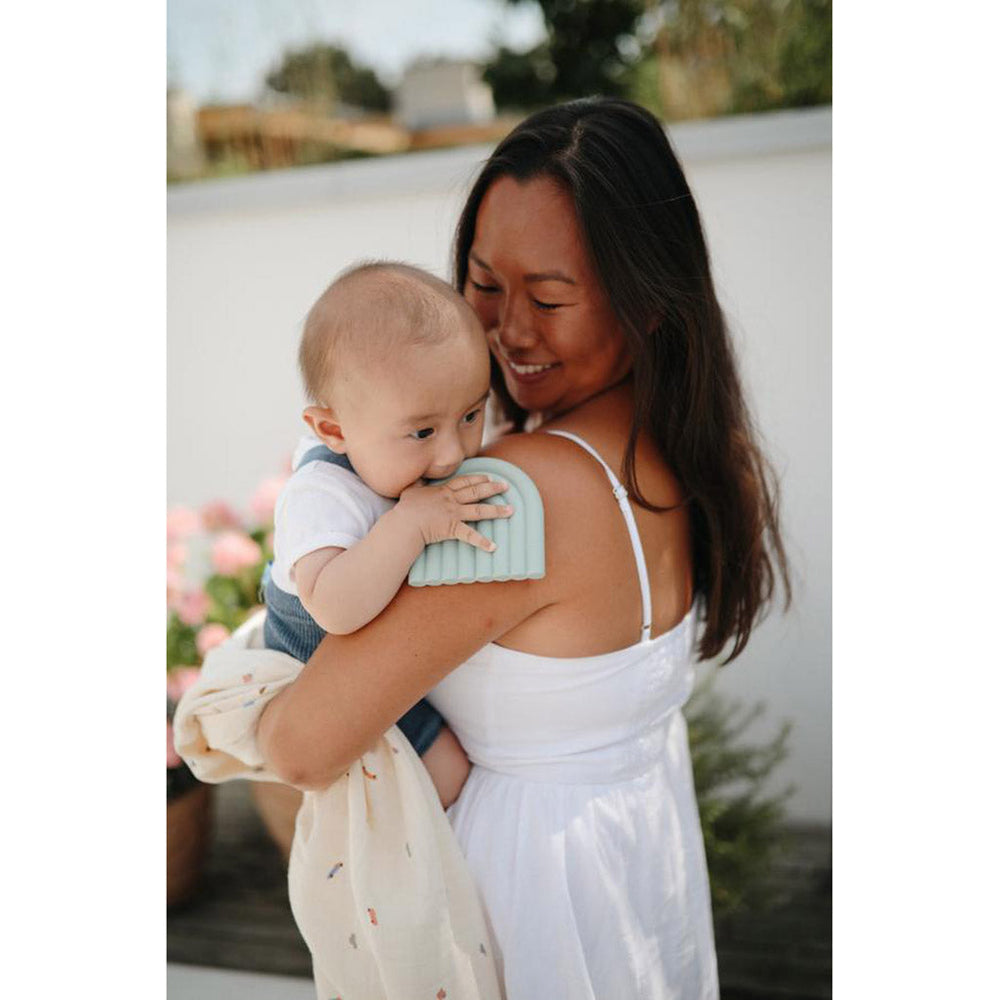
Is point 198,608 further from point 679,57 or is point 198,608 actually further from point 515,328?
point 679,57

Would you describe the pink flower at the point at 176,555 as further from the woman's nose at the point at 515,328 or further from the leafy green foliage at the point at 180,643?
the woman's nose at the point at 515,328

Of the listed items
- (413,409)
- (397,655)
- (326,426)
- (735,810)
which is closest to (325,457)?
(326,426)

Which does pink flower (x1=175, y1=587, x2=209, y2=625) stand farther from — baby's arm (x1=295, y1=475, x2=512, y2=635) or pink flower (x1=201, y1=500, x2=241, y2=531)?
baby's arm (x1=295, y1=475, x2=512, y2=635)

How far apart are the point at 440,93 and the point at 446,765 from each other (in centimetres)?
340

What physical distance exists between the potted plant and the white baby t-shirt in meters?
1.60

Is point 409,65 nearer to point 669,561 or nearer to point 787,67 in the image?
point 787,67

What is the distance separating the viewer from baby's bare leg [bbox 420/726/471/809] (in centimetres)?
124

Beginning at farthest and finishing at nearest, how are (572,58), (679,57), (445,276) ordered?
(572,58) < (679,57) < (445,276)

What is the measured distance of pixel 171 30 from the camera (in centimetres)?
378

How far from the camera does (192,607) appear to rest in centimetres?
274

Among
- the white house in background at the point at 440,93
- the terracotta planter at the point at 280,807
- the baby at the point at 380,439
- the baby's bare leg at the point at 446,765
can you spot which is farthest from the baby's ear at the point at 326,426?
the white house in background at the point at 440,93

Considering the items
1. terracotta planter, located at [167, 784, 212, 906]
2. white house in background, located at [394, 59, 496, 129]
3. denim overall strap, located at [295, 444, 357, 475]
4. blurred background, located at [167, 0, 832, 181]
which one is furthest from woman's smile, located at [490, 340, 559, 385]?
white house in background, located at [394, 59, 496, 129]
